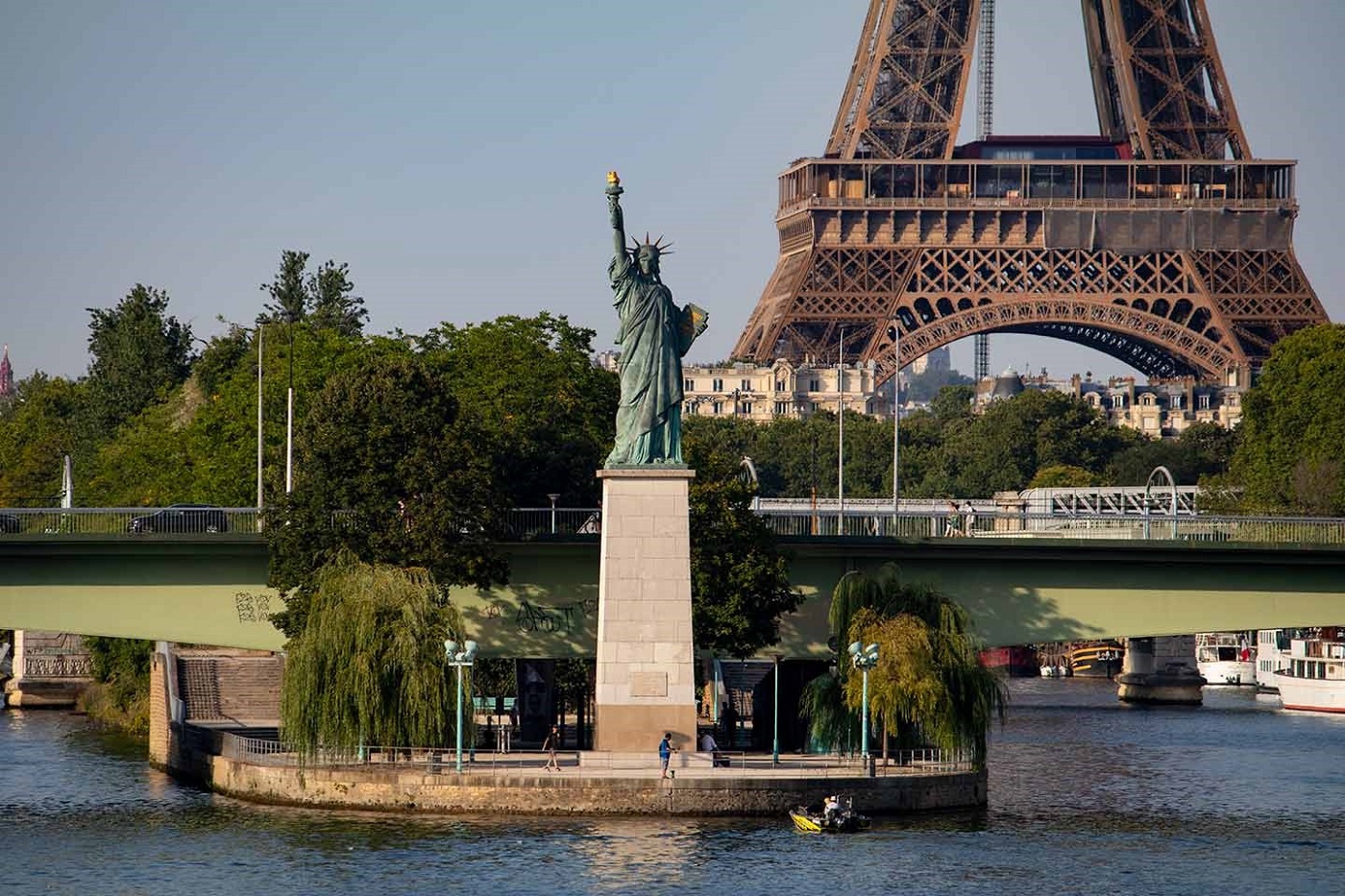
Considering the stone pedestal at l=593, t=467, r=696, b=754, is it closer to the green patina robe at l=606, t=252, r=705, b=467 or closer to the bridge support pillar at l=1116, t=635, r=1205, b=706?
the green patina robe at l=606, t=252, r=705, b=467

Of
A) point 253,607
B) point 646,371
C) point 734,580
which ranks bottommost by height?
point 253,607

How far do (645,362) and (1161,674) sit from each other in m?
57.1

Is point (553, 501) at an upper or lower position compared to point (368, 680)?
upper

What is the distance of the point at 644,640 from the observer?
6022cm

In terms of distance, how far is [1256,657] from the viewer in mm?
Result: 124875

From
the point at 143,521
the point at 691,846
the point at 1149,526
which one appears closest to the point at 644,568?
the point at 691,846

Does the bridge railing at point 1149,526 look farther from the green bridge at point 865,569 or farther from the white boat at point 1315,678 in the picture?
the white boat at point 1315,678

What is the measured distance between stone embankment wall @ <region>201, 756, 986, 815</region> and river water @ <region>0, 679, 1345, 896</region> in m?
0.55

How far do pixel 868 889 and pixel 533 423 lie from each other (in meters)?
35.0

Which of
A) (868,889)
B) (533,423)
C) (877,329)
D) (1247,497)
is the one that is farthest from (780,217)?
(868,889)

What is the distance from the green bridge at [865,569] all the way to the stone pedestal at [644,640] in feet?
20.9

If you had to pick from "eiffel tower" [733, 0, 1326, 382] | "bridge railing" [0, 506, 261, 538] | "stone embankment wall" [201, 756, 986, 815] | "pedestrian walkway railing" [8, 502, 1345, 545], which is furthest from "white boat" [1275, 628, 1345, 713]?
"eiffel tower" [733, 0, 1326, 382]

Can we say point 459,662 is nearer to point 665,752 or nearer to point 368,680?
point 368,680

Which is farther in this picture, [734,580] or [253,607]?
[253,607]
